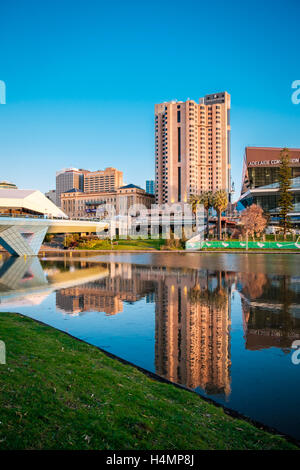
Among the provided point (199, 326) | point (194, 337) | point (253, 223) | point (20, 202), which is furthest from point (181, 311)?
point (253, 223)

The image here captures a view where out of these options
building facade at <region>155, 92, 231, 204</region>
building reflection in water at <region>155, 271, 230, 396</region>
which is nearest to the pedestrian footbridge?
building reflection in water at <region>155, 271, 230, 396</region>

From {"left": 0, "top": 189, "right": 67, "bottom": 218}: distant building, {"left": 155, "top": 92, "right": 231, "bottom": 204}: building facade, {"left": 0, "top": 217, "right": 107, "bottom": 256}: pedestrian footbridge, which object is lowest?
{"left": 0, "top": 217, "right": 107, "bottom": 256}: pedestrian footbridge

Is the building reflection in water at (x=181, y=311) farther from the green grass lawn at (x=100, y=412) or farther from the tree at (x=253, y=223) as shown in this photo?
the tree at (x=253, y=223)

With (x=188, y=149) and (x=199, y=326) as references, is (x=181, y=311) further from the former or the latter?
(x=188, y=149)

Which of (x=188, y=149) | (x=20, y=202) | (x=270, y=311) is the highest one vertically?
(x=188, y=149)

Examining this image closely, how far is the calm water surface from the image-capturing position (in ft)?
27.9

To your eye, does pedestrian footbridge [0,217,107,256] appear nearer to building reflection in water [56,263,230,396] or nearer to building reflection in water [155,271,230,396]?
building reflection in water [56,263,230,396]

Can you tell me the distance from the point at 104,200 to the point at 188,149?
180 ft

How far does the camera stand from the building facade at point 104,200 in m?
171

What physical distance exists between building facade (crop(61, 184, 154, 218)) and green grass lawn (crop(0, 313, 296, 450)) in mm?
159166

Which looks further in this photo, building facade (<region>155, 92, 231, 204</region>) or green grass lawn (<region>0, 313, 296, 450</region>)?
building facade (<region>155, 92, 231, 204</region>)

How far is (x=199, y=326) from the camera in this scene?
14062 millimetres
